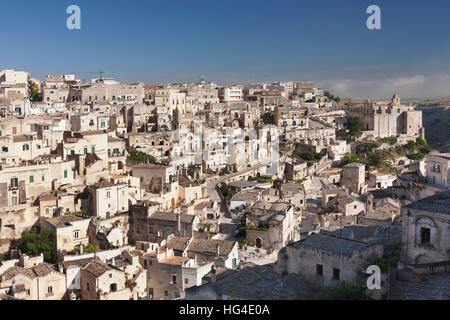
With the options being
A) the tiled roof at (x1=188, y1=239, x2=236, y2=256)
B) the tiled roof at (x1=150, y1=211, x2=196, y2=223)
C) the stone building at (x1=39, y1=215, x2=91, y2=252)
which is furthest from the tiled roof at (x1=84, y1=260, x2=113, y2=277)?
the tiled roof at (x1=150, y1=211, x2=196, y2=223)

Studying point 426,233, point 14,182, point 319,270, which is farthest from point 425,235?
point 14,182

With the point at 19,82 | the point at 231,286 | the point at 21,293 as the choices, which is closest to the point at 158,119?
the point at 19,82

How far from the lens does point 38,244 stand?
19312mm

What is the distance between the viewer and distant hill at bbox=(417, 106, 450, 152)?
48.5 metres

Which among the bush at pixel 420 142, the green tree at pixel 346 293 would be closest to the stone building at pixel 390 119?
the bush at pixel 420 142

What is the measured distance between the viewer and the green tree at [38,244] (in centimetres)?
1925

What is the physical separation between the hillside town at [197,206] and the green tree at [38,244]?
5cm

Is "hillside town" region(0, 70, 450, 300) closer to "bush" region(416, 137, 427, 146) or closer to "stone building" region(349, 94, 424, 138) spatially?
"bush" region(416, 137, 427, 146)

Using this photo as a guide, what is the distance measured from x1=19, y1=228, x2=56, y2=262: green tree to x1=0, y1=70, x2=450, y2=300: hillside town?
0.17 ft

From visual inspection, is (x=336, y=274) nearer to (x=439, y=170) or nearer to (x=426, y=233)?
(x=426, y=233)

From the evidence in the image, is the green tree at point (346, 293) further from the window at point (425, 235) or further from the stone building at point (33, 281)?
the stone building at point (33, 281)

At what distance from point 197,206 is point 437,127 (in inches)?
1599

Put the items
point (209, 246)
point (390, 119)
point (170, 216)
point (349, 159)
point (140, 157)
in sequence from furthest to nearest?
point (390, 119) < point (349, 159) < point (140, 157) < point (170, 216) < point (209, 246)

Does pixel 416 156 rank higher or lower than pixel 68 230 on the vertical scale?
higher
